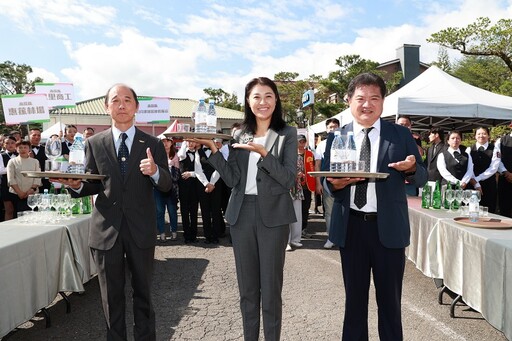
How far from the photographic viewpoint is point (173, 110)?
39938 millimetres

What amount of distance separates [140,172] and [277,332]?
1.46 meters

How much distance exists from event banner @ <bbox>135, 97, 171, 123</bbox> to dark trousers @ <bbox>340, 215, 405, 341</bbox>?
35.6ft

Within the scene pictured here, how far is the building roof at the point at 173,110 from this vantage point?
119ft

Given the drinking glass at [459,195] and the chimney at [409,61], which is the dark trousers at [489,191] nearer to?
the drinking glass at [459,195]

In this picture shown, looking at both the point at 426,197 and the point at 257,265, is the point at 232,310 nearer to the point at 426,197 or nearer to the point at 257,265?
the point at 257,265

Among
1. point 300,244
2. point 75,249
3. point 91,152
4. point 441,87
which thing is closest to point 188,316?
point 75,249

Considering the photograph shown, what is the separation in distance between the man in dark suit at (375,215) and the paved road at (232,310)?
3.40 ft

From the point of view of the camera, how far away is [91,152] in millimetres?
2818

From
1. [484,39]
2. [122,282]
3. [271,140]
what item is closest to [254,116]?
[271,140]

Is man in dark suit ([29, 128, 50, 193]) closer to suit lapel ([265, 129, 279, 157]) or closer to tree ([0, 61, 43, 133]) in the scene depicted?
suit lapel ([265, 129, 279, 157])

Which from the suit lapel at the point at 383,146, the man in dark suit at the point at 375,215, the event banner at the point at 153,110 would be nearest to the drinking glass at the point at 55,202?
the man in dark suit at the point at 375,215

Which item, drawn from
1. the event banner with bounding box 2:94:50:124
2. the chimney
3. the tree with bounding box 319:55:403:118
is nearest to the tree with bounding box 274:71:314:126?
the tree with bounding box 319:55:403:118

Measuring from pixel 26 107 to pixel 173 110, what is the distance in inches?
1170

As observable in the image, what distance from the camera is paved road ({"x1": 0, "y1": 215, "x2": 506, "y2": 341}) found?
144 inches
